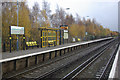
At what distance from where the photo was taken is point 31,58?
1325 centimetres

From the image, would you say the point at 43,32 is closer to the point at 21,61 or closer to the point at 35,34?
the point at 35,34

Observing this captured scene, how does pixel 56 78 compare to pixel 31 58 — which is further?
pixel 31 58

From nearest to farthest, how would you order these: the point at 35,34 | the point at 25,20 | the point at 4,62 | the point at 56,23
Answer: the point at 4,62, the point at 25,20, the point at 35,34, the point at 56,23

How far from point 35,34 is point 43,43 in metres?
4.43

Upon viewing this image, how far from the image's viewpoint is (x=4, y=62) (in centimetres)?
1019

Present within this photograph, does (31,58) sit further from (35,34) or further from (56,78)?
(35,34)

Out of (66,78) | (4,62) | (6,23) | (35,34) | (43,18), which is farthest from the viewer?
(43,18)

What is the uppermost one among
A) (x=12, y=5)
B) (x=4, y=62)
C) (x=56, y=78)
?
(x=12, y=5)

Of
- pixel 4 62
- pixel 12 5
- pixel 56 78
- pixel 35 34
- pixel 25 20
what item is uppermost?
pixel 12 5

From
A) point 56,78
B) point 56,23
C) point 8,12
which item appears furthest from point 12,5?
point 56,23

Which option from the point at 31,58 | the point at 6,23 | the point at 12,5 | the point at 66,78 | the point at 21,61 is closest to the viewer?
the point at 66,78

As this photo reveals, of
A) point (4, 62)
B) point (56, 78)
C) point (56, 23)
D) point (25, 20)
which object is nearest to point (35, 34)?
point (25, 20)

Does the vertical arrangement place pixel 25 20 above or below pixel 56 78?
above

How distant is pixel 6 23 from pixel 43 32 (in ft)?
15.7
